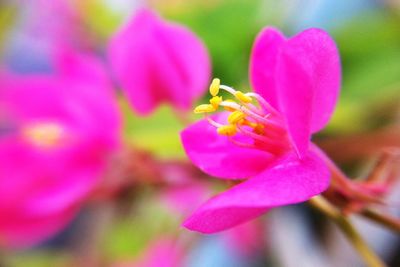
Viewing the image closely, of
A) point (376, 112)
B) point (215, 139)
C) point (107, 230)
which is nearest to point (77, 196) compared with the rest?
point (215, 139)

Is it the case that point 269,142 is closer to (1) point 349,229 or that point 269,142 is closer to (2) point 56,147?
(1) point 349,229

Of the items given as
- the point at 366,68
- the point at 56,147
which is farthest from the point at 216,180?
the point at 366,68

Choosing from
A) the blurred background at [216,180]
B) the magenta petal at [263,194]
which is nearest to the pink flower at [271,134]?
the magenta petal at [263,194]

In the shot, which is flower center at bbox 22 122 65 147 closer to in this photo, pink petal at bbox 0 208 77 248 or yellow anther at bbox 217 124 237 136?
pink petal at bbox 0 208 77 248

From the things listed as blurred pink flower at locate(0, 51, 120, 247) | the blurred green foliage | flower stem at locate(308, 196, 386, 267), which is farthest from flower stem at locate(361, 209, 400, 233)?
the blurred green foliage

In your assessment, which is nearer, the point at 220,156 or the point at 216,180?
the point at 220,156
